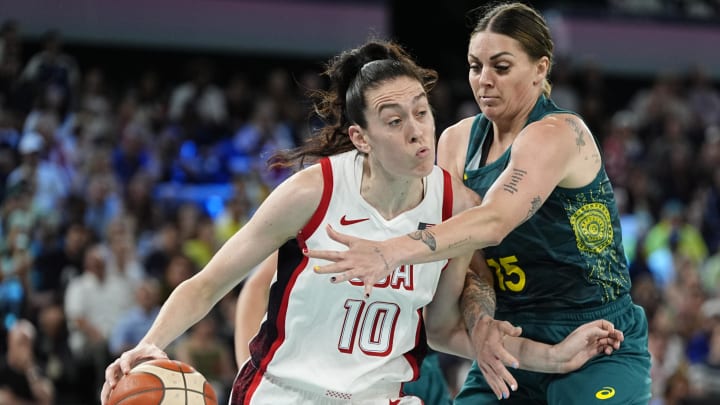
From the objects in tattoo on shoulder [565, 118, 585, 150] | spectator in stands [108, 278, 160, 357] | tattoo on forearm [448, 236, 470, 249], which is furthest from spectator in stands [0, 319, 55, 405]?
tattoo on shoulder [565, 118, 585, 150]

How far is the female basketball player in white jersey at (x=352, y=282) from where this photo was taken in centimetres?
390

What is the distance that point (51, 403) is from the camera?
26.7 ft

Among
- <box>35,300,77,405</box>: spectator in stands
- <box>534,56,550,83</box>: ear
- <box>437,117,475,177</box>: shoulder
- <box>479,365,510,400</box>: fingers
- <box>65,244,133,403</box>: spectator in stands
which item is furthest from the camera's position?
<box>65,244,133,403</box>: spectator in stands

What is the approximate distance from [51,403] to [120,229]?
7.37 ft

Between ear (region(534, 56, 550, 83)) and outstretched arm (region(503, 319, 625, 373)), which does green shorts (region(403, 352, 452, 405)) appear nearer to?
outstretched arm (region(503, 319, 625, 373))

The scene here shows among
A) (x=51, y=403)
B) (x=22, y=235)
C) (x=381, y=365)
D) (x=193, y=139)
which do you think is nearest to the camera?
(x=381, y=365)

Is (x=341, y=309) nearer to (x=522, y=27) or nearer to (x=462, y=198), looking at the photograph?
(x=462, y=198)

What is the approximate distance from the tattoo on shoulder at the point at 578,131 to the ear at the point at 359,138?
780 millimetres

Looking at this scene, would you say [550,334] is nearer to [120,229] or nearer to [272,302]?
[272,302]

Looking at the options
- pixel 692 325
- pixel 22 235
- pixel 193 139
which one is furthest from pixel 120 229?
pixel 692 325

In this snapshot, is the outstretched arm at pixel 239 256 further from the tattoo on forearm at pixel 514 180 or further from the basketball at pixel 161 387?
the tattoo on forearm at pixel 514 180

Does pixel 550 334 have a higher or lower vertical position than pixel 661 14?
lower

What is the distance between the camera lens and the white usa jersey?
3.92 m

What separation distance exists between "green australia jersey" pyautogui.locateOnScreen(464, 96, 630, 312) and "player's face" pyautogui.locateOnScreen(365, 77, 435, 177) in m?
0.45
